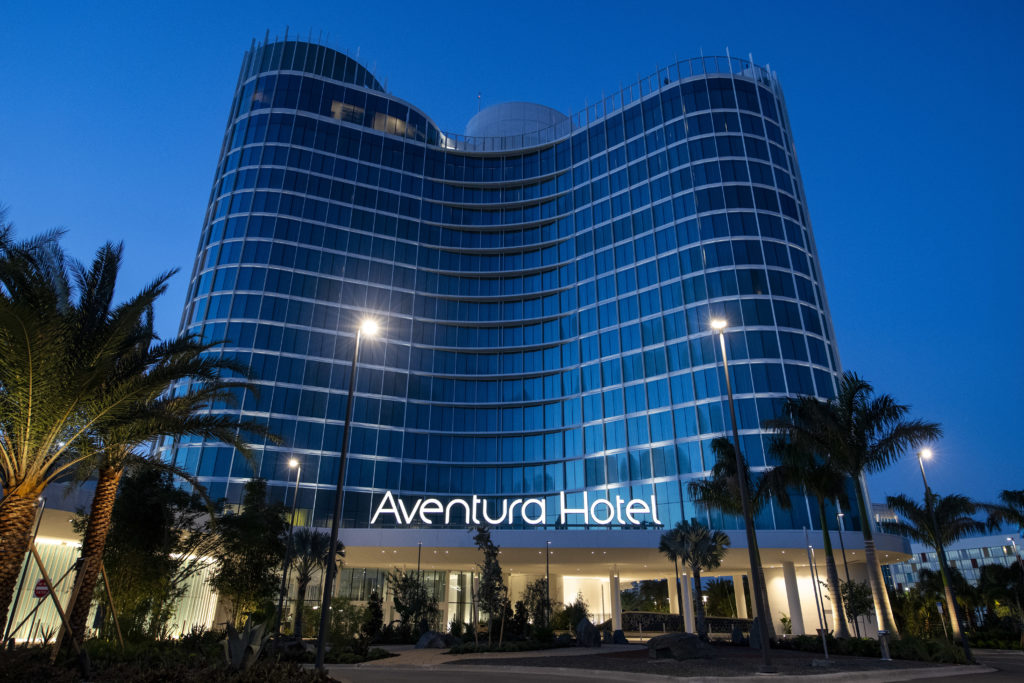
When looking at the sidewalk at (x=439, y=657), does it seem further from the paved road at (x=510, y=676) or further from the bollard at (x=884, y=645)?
the bollard at (x=884, y=645)

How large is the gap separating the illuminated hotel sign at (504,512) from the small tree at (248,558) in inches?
700

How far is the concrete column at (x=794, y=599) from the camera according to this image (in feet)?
167

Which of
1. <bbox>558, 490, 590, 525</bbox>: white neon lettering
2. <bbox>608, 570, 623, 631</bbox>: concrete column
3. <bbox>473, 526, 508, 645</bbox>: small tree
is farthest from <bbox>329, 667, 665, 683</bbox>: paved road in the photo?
<bbox>558, 490, 590, 525</bbox>: white neon lettering

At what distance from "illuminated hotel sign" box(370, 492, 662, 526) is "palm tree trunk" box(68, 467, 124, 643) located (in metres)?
38.2

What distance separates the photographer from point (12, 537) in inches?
570

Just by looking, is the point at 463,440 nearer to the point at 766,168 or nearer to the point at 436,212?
the point at 436,212

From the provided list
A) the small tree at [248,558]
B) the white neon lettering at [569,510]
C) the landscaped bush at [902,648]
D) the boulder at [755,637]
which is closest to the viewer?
the landscaped bush at [902,648]

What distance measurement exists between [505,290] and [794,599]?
45461 mm

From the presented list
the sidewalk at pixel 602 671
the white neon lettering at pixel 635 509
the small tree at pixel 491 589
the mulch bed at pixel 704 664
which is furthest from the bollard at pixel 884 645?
the white neon lettering at pixel 635 509

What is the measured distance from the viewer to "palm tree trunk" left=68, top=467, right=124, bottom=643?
56.4ft

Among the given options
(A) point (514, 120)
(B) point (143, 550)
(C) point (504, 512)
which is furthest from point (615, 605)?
(A) point (514, 120)

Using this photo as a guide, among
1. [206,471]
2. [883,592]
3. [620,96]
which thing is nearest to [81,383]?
[883,592]

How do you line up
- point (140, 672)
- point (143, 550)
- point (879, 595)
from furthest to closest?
point (143, 550)
point (879, 595)
point (140, 672)

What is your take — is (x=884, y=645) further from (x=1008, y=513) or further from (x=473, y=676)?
(x=1008, y=513)
